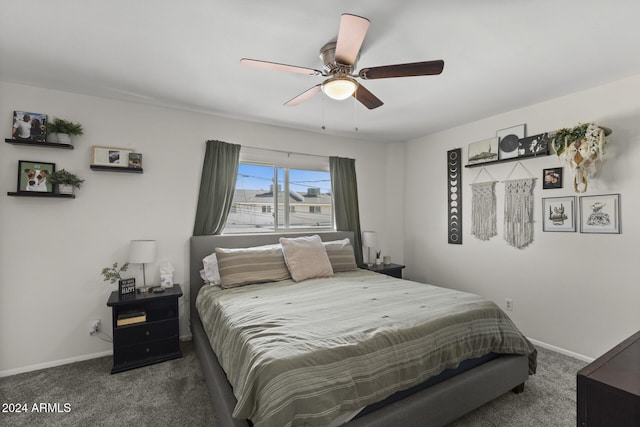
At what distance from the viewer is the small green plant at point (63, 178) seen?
256cm

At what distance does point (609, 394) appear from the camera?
3.06 ft

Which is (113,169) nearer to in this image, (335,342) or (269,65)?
(269,65)

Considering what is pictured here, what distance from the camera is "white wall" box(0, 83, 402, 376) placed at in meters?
2.51

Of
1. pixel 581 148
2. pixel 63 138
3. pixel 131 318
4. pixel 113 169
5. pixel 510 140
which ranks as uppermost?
pixel 510 140

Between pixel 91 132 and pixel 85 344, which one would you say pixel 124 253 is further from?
pixel 91 132

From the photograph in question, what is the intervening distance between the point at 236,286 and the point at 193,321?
74 centimetres

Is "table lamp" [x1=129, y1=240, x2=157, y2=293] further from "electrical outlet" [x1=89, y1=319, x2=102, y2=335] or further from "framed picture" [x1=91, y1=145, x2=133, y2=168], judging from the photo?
"framed picture" [x1=91, y1=145, x2=133, y2=168]

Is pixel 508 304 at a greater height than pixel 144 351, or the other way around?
pixel 508 304

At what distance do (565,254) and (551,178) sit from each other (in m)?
0.76

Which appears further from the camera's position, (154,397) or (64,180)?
(64,180)

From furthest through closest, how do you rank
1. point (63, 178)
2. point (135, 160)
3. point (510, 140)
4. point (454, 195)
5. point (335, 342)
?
1. point (454, 195)
2. point (510, 140)
3. point (135, 160)
4. point (63, 178)
5. point (335, 342)

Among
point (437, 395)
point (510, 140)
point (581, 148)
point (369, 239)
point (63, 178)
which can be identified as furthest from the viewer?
point (369, 239)

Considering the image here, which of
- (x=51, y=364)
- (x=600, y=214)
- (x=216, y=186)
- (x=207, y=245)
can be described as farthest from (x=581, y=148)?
(x=51, y=364)

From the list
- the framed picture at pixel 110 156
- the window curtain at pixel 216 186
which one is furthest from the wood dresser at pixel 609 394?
the framed picture at pixel 110 156
